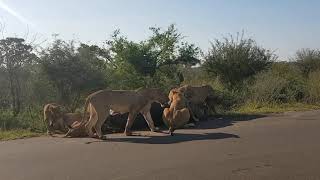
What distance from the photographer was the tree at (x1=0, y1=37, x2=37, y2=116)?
20.6 metres

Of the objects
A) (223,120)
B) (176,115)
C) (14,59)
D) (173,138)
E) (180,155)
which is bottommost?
(180,155)

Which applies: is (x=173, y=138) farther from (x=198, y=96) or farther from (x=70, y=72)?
(x=70, y=72)

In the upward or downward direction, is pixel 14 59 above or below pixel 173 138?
above

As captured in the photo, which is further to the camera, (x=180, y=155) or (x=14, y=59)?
(x=14, y=59)

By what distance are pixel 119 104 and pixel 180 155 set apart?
4.39 metres

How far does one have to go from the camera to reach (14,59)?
68.1 ft

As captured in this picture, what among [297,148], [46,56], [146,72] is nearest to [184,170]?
[297,148]

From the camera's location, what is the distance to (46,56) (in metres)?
20.0

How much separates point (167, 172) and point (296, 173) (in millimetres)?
2163

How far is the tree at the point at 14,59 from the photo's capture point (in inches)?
811

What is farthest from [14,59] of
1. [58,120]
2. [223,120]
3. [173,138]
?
[173,138]

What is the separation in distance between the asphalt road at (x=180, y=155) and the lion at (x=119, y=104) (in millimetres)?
516

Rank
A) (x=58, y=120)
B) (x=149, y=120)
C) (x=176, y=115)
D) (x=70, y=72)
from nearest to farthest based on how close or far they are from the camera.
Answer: (x=176, y=115) → (x=149, y=120) → (x=58, y=120) → (x=70, y=72)

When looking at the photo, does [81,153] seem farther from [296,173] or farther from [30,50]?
[30,50]
